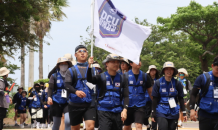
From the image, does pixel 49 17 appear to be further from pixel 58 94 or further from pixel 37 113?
pixel 58 94

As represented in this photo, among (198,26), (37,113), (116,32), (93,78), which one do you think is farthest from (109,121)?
(198,26)

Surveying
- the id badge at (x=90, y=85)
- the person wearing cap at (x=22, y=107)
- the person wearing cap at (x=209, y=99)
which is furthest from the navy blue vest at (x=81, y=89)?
the person wearing cap at (x=22, y=107)

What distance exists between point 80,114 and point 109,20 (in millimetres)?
2037

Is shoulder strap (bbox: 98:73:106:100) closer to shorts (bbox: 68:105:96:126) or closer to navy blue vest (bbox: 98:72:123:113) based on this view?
navy blue vest (bbox: 98:72:123:113)

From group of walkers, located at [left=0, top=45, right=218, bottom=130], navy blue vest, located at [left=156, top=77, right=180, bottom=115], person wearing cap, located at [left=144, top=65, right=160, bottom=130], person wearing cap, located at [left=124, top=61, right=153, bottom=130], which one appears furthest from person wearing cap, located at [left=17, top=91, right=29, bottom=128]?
navy blue vest, located at [left=156, top=77, right=180, bottom=115]

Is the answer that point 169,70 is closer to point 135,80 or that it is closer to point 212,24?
point 135,80

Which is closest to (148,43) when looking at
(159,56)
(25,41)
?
(159,56)

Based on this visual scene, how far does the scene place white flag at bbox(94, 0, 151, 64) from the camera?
7206 millimetres

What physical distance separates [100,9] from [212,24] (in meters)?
32.2

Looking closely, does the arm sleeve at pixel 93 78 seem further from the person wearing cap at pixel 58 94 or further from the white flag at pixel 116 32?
the person wearing cap at pixel 58 94

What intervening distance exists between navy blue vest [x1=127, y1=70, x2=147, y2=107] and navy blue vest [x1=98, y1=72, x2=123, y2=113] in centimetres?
173

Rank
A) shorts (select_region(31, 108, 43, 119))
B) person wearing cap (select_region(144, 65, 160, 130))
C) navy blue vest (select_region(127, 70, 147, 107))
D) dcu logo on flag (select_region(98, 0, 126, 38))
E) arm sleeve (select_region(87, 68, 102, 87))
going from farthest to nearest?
1. shorts (select_region(31, 108, 43, 119))
2. person wearing cap (select_region(144, 65, 160, 130))
3. navy blue vest (select_region(127, 70, 147, 107))
4. dcu logo on flag (select_region(98, 0, 126, 38))
5. arm sleeve (select_region(87, 68, 102, 87))

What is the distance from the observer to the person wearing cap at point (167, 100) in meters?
7.52

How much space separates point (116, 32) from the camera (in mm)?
7516
